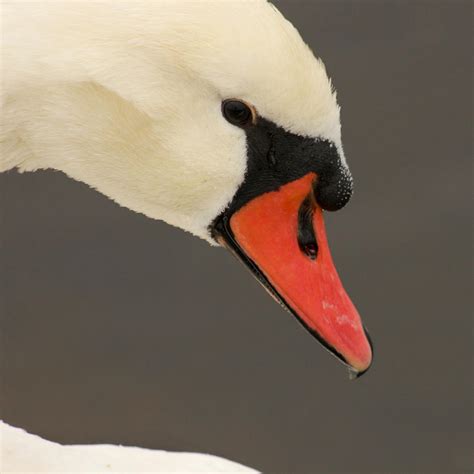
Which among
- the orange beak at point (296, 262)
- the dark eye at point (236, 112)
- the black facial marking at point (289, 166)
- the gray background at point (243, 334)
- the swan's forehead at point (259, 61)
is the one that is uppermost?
the swan's forehead at point (259, 61)

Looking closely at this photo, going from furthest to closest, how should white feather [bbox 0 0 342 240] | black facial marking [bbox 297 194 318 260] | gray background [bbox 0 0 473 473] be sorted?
gray background [bbox 0 0 473 473] < black facial marking [bbox 297 194 318 260] < white feather [bbox 0 0 342 240]

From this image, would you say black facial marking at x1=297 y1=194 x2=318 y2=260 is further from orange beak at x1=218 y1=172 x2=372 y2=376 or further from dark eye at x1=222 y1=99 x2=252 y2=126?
dark eye at x1=222 y1=99 x2=252 y2=126

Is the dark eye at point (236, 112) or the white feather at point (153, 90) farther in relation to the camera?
the dark eye at point (236, 112)

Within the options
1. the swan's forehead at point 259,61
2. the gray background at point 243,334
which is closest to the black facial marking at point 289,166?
the swan's forehead at point 259,61

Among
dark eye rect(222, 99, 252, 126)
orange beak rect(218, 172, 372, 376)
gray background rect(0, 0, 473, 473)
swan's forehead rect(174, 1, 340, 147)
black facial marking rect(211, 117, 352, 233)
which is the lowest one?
gray background rect(0, 0, 473, 473)

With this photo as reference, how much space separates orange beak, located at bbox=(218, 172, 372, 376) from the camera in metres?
2.81

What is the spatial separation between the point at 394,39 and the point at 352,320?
297 cm

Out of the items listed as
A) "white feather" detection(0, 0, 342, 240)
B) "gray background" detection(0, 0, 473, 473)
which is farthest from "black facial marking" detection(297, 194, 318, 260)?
"gray background" detection(0, 0, 473, 473)

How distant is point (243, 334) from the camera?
16.4 feet

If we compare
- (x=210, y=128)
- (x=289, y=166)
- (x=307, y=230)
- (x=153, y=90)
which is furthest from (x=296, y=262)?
(x=153, y=90)

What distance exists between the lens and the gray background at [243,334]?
4793 millimetres

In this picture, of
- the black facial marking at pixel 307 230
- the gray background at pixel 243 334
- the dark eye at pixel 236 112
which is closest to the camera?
the dark eye at pixel 236 112

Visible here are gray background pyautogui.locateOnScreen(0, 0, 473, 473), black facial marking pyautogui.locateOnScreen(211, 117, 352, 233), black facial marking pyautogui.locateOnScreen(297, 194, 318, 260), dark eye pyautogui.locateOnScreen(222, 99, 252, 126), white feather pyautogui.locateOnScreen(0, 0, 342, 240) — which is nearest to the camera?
white feather pyautogui.locateOnScreen(0, 0, 342, 240)

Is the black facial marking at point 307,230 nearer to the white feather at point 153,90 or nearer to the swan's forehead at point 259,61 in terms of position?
the white feather at point 153,90
